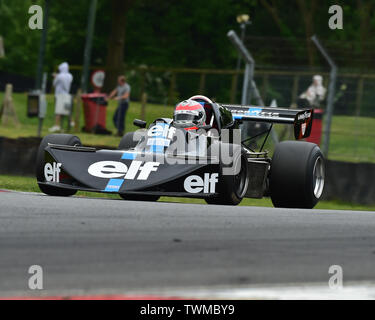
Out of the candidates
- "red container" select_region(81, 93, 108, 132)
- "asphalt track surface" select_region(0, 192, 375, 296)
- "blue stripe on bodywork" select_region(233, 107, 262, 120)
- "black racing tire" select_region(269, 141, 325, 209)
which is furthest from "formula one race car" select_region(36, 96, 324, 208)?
"red container" select_region(81, 93, 108, 132)

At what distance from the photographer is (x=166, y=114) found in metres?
10.4

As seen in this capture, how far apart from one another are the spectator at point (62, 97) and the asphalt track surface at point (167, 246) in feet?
44.1

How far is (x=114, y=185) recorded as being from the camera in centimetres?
862

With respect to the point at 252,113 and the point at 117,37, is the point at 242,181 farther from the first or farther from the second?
the point at 117,37

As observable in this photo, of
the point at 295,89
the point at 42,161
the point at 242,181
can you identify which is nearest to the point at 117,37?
the point at 295,89

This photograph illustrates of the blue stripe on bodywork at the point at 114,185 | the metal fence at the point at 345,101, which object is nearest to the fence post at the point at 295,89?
the metal fence at the point at 345,101

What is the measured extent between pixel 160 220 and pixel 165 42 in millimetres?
44470

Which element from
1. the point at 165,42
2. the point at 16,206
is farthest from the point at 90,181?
the point at 165,42

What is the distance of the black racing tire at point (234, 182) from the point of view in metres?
8.72

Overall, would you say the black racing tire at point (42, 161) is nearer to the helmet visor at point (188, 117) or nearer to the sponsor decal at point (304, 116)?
the helmet visor at point (188, 117)

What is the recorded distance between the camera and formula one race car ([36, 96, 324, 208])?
8.64m

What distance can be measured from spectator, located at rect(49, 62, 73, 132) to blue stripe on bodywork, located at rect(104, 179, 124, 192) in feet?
41.6
